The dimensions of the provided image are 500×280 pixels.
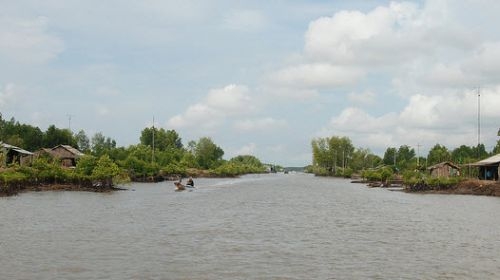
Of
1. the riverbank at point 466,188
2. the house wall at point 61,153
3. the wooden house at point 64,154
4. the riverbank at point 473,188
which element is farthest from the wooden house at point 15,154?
the riverbank at point 473,188

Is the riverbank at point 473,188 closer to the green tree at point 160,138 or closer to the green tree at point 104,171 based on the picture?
the green tree at point 104,171

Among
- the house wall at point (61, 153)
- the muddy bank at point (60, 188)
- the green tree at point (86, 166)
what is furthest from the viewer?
the house wall at point (61, 153)

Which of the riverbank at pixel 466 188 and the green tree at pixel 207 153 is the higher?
the green tree at pixel 207 153

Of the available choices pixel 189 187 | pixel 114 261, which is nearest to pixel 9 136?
pixel 189 187

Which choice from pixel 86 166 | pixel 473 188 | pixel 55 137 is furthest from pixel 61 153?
pixel 473 188

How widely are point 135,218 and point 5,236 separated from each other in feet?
31.5

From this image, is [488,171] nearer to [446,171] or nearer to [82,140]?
[446,171]

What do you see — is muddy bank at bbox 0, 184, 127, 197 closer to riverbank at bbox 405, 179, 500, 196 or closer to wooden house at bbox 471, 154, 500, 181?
riverbank at bbox 405, 179, 500, 196

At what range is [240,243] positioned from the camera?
23688 mm

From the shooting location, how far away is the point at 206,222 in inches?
1249

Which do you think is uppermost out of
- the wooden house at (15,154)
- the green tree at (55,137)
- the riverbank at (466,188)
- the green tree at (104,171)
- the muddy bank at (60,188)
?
the green tree at (55,137)

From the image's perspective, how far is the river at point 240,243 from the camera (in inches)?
702

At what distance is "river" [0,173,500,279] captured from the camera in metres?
17.8

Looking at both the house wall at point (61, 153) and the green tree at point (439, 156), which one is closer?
the house wall at point (61, 153)
